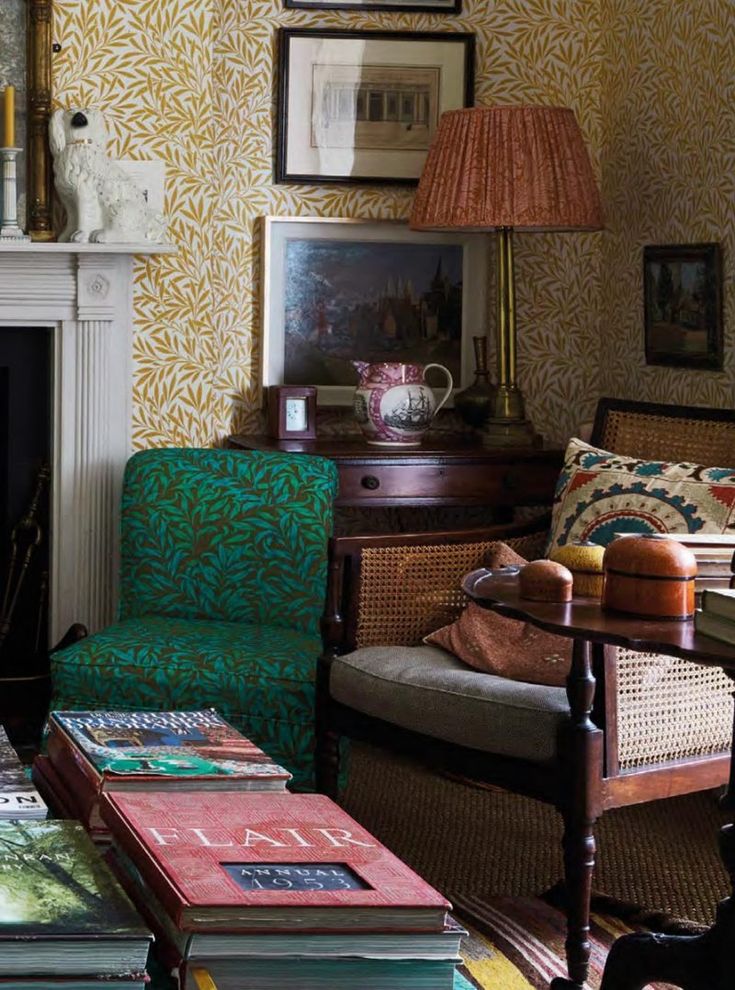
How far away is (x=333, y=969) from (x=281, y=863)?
0.12 m

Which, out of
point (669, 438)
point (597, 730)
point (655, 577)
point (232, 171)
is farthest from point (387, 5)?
point (655, 577)

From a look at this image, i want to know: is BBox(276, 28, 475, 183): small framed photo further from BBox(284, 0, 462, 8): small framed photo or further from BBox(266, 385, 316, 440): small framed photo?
BBox(266, 385, 316, 440): small framed photo

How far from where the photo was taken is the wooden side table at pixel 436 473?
3596mm

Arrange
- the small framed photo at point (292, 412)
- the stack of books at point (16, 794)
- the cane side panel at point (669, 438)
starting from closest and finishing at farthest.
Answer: the stack of books at point (16, 794) < the cane side panel at point (669, 438) < the small framed photo at point (292, 412)

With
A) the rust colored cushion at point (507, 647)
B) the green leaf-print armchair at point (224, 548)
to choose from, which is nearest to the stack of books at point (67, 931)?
the rust colored cushion at point (507, 647)

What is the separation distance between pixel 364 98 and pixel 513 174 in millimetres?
651

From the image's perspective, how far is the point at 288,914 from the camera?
1.15m

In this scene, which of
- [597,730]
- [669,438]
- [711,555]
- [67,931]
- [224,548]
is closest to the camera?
[67,931]

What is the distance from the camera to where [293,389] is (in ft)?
12.6

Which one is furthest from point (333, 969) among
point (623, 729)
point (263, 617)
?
point (263, 617)

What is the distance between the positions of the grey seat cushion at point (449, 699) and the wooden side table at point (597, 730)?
0.34 feet

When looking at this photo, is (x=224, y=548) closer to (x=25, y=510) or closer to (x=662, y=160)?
(x=25, y=510)

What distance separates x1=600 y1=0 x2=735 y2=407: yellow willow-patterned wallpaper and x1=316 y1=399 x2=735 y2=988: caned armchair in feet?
2.25

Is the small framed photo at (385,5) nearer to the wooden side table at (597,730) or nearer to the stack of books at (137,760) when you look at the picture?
the wooden side table at (597,730)
